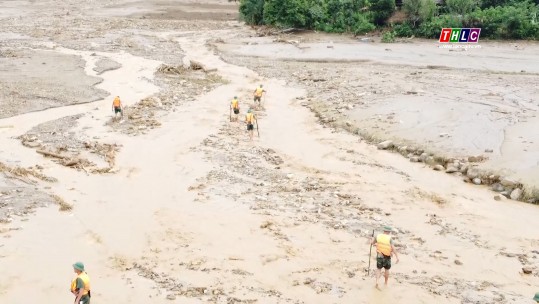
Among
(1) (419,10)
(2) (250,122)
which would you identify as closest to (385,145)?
(2) (250,122)

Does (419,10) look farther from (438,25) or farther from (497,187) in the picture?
(497,187)

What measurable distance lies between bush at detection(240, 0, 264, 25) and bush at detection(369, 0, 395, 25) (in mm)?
11975

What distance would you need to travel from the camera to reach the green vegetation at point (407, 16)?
4384 centimetres

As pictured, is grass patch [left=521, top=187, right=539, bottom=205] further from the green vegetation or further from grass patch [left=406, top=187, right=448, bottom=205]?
the green vegetation

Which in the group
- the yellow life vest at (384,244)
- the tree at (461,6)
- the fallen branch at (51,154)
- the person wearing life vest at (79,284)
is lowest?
the fallen branch at (51,154)

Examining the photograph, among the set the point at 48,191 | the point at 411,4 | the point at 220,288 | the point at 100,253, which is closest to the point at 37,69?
the point at 48,191

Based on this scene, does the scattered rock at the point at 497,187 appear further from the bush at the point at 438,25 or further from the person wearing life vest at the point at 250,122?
the bush at the point at 438,25

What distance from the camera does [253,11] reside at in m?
56.6

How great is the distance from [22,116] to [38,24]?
35504 mm

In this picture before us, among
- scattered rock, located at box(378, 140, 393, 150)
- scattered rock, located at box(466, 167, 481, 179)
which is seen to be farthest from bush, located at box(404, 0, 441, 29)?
scattered rock, located at box(466, 167, 481, 179)

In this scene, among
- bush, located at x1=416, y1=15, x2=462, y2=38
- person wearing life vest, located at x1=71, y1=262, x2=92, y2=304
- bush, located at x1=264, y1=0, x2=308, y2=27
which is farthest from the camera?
bush, located at x1=264, y1=0, x2=308, y2=27

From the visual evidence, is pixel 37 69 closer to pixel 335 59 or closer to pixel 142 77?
pixel 142 77

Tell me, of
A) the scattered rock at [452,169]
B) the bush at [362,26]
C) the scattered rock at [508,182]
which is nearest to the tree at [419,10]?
the bush at [362,26]

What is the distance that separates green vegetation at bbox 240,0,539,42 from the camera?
1726 inches
